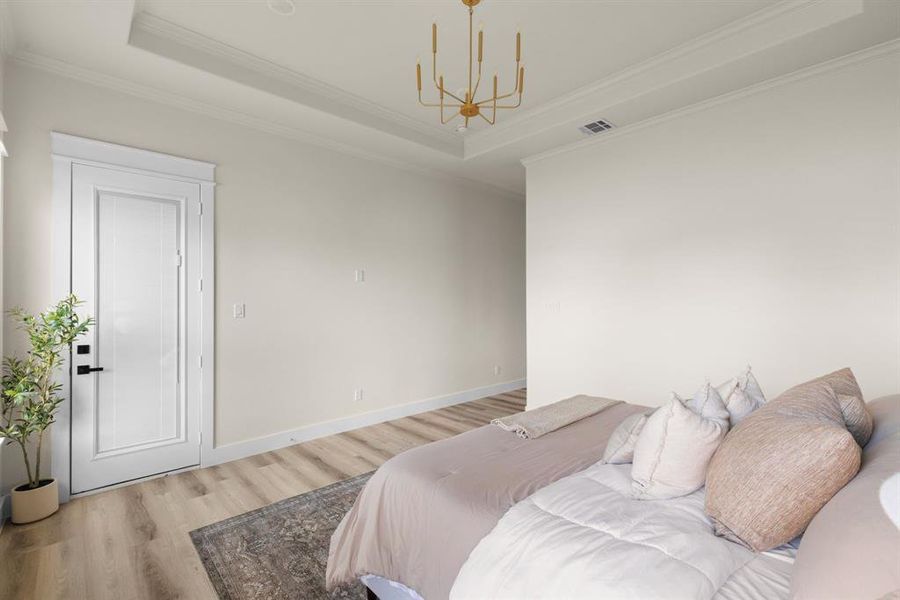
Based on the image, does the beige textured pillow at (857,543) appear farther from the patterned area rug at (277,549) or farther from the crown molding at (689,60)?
the crown molding at (689,60)

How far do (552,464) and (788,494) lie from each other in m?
0.82

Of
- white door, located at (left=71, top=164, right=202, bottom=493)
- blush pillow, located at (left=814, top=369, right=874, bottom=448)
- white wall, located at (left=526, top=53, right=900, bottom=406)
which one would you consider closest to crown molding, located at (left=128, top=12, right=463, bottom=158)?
white door, located at (left=71, top=164, right=202, bottom=493)

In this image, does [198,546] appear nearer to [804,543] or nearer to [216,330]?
[216,330]

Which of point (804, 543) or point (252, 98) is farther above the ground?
point (252, 98)

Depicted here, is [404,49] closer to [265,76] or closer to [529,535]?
[265,76]

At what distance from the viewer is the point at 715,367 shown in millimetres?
3256

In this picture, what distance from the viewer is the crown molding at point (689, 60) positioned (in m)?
2.47

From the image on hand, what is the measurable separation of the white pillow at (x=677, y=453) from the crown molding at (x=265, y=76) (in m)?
3.41

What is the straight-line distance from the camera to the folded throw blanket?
2.12m

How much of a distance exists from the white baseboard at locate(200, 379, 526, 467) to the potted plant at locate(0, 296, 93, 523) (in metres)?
0.98

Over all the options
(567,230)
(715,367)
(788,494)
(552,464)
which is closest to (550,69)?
(567,230)

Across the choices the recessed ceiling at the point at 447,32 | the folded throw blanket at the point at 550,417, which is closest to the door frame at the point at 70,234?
the recessed ceiling at the point at 447,32

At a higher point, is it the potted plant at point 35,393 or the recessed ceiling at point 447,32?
the recessed ceiling at point 447,32

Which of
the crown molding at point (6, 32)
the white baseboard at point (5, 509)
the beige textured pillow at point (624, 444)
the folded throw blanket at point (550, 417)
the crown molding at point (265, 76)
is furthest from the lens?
the crown molding at point (265, 76)
